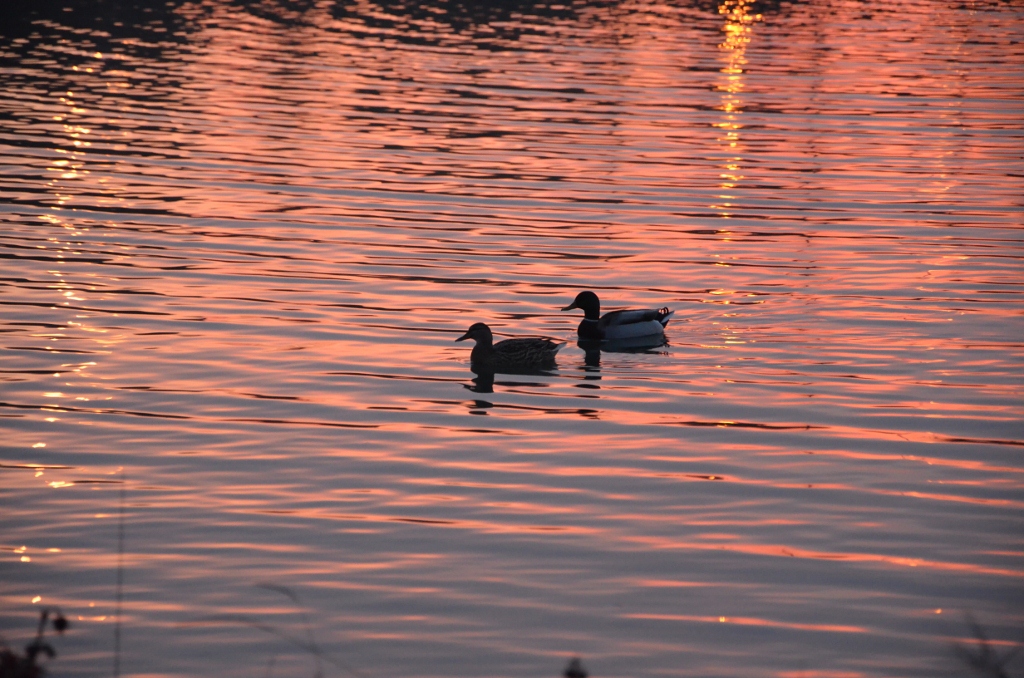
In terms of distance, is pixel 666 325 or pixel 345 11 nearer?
pixel 666 325

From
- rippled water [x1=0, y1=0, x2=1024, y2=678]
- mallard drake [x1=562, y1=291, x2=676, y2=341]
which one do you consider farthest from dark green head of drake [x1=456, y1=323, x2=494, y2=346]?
mallard drake [x1=562, y1=291, x2=676, y2=341]

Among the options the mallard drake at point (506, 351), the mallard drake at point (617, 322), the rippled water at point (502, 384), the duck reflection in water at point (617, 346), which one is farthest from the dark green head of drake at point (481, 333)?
the mallard drake at point (617, 322)

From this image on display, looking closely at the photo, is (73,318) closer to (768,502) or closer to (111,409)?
(111,409)

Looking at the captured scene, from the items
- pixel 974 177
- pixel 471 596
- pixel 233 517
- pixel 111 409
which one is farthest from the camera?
pixel 974 177

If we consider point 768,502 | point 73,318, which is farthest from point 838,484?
point 73,318

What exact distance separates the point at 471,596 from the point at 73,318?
8.50 meters

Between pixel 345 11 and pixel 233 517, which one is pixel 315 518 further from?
pixel 345 11

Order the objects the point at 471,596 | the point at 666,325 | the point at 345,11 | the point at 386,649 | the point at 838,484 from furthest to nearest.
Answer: the point at 345,11 < the point at 666,325 < the point at 838,484 < the point at 471,596 < the point at 386,649

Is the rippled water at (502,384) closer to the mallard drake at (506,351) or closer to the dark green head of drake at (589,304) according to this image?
the mallard drake at (506,351)

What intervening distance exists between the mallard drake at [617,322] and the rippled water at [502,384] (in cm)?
28

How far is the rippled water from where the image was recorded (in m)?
8.61

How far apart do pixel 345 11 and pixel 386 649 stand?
44268 millimetres

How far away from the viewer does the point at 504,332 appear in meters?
16.1

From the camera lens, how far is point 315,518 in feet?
33.3
